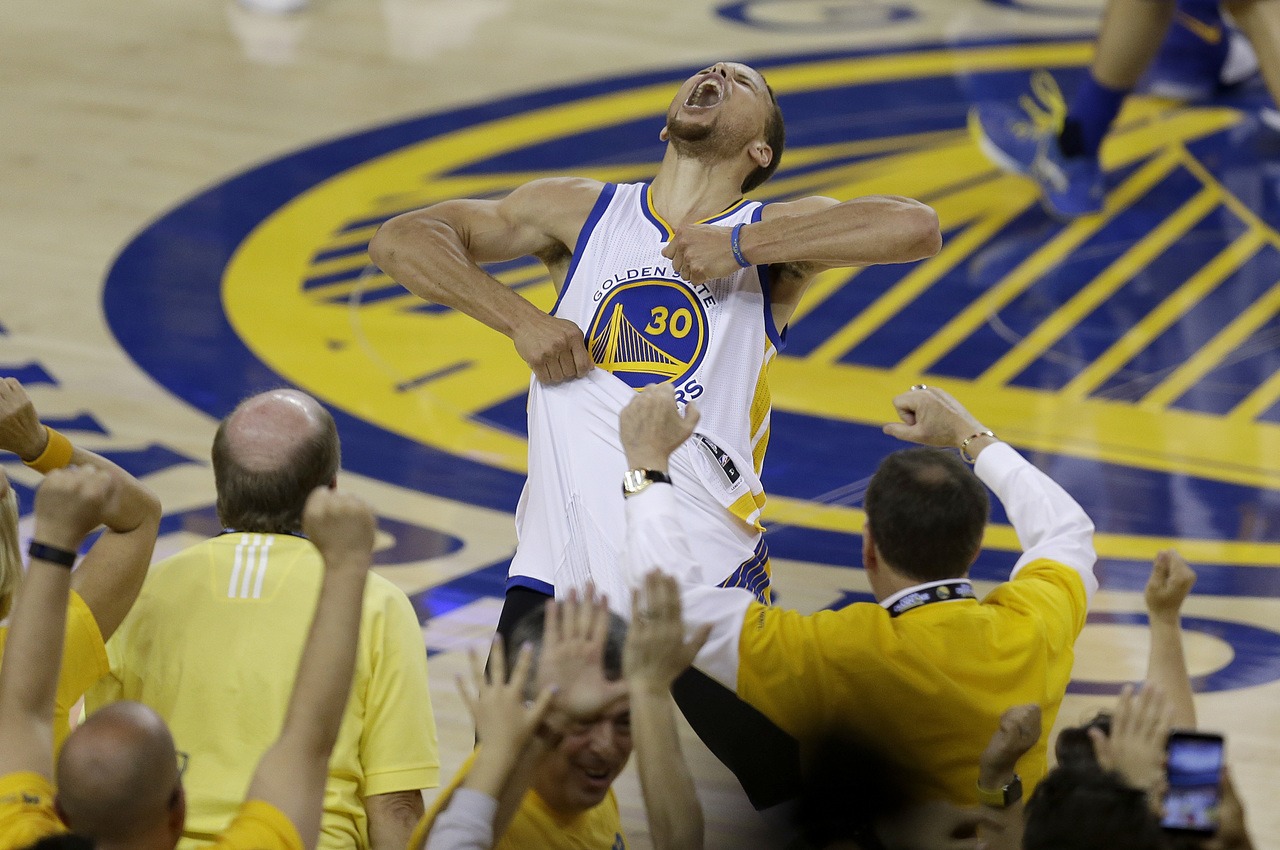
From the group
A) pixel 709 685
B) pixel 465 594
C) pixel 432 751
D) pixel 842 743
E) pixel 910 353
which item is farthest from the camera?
pixel 910 353

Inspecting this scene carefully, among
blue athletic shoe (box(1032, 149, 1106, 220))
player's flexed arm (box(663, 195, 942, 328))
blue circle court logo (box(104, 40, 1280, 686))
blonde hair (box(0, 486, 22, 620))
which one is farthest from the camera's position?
blue athletic shoe (box(1032, 149, 1106, 220))

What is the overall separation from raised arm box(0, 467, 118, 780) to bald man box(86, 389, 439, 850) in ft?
1.13

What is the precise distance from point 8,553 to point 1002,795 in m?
1.57

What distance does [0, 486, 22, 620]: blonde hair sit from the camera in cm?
250

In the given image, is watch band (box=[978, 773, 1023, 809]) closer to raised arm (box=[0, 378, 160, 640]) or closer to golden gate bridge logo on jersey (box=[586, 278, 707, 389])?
golden gate bridge logo on jersey (box=[586, 278, 707, 389])

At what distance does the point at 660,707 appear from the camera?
220 cm

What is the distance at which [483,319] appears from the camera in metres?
3.44

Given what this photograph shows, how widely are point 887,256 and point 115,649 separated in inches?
63.6

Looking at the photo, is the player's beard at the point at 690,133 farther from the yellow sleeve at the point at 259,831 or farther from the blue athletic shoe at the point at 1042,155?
the blue athletic shoe at the point at 1042,155

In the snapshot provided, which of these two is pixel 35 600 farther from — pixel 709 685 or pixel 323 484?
pixel 709 685

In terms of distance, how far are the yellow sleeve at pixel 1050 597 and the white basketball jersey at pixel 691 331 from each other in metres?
0.63

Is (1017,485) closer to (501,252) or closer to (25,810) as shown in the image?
(501,252)

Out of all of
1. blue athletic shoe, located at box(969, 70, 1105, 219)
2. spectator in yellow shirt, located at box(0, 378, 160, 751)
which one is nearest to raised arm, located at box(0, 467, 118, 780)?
spectator in yellow shirt, located at box(0, 378, 160, 751)

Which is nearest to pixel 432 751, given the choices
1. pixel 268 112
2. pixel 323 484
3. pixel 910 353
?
pixel 323 484
